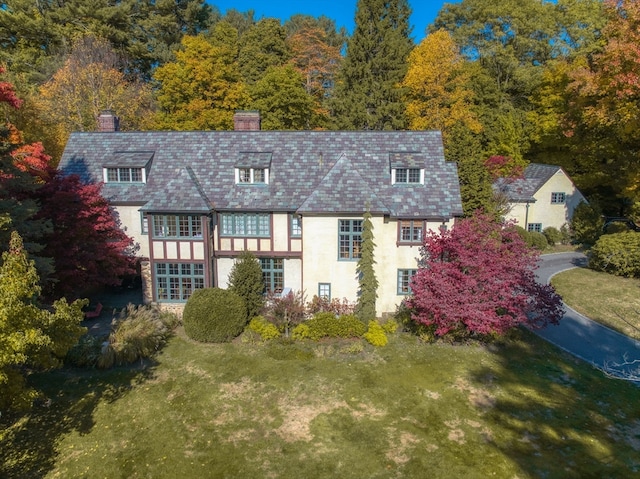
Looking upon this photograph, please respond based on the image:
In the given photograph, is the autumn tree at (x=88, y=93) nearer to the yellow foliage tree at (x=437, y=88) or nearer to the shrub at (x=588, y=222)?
the yellow foliage tree at (x=437, y=88)

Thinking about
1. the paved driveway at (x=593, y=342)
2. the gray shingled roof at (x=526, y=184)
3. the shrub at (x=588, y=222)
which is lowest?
the paved driveway at (x=593, y=342)

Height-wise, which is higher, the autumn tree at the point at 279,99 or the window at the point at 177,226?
the autumn tree at the point at 279,99

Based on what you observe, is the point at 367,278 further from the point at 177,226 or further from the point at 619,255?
the point at 619,255

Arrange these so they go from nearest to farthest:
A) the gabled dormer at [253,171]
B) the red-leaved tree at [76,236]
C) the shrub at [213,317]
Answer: the shrub at [213,317]
the red-leaved tree at [76,236]
the gabled dormer at [253,171]

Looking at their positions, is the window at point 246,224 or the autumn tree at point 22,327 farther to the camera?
the window at point 246,224

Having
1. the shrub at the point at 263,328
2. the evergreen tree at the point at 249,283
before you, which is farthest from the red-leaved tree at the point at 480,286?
the evergreen tree at the point at 249,283

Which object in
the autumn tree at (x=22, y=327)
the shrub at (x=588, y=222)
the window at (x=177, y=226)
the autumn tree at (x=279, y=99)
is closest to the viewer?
the autumn tree at (x=22, y=327)

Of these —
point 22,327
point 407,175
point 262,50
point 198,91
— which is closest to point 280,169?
point 407,175
